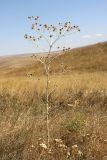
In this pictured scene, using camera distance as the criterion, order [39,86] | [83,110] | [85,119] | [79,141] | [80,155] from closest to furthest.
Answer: [80,155] → [79,141] → [85,119] → [83,110] → [39,86]

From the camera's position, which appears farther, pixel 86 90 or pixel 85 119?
pixel 86 90

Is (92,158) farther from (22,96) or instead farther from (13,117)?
(22,96)

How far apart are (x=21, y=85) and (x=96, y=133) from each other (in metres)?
10.9

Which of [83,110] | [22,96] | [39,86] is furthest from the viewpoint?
[39,86]

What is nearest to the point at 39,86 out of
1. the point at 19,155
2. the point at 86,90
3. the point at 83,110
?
the point at 86,90

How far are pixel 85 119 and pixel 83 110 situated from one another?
0.92m

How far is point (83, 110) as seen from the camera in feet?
34.8

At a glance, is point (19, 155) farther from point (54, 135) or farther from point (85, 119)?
point (85, 119)

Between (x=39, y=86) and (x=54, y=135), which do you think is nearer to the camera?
(x=54, y=135)

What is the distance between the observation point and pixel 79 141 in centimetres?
876

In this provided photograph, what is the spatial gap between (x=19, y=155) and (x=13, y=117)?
94.4 inches

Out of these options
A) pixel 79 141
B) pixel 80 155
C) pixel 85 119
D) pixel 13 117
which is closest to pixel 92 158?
pixel 80 155

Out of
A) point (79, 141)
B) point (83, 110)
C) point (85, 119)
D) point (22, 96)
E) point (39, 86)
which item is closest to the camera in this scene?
point (79, 141)

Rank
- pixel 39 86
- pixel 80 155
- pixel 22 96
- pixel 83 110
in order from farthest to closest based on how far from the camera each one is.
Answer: pixel 39 86 < pixel 22 96 < pixel 83 110 < pixel 80 155
